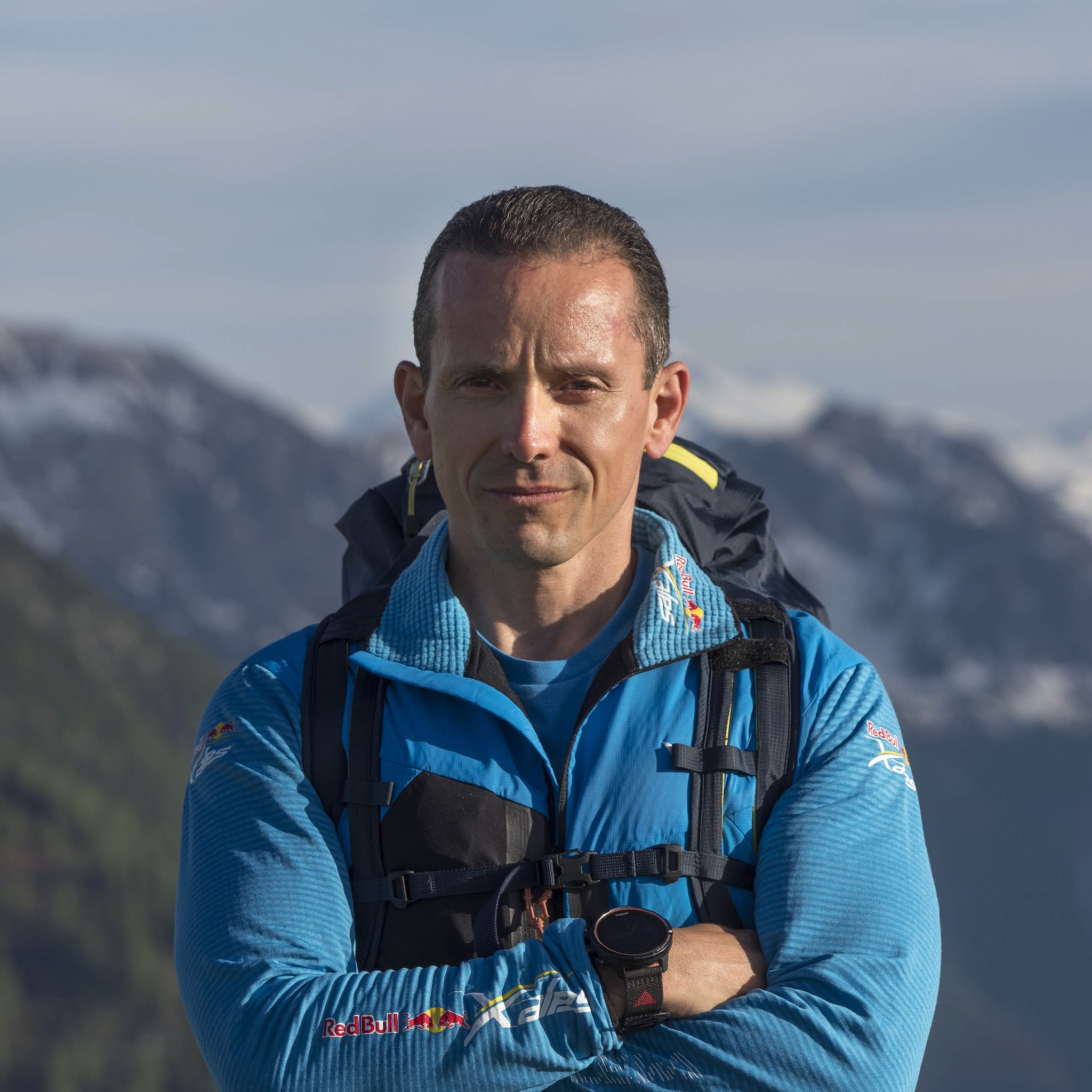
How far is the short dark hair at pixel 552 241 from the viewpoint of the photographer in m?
4.26

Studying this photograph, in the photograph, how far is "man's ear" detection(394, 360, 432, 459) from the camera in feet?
15.1

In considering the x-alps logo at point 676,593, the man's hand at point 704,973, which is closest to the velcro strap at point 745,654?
the x-alps logo at point 676,593

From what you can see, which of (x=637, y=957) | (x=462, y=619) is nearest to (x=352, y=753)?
(x=462, y=619)

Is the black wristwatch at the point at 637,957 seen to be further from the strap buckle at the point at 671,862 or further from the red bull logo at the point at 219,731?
the red bull logo at the point at 219,731

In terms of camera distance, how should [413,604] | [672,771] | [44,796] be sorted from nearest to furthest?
[672,771] → [413,604] → [44,796]

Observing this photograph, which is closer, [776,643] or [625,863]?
[625,863]

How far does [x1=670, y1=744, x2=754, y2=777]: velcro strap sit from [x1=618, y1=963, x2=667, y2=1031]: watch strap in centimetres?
61

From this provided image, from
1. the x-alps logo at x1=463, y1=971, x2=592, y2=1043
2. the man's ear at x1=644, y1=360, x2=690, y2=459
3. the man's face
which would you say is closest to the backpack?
the x-alps logo at x1=463, y1=971, x2=592, y2=1043

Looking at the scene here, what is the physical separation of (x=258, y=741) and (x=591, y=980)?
4.15 ft

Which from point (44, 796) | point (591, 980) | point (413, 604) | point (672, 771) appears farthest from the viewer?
point (44, 796)

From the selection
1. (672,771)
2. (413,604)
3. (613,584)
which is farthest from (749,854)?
(413,604)

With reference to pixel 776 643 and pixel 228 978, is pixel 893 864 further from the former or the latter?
pixel 228 978

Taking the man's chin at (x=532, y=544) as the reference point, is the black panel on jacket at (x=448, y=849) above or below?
below

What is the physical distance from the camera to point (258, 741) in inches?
170
